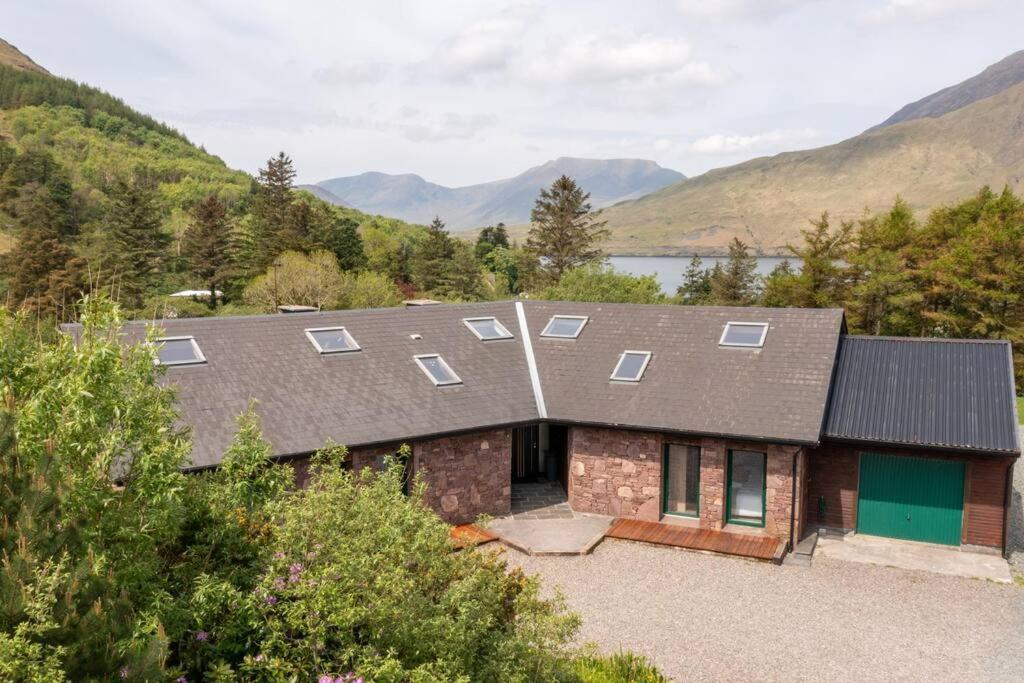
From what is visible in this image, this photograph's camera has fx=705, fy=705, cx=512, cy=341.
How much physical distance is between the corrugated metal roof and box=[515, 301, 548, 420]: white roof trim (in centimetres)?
705

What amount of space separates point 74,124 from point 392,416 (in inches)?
5024

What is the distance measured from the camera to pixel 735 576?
1491 cm

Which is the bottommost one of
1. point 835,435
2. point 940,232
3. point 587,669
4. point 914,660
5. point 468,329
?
point 914,660

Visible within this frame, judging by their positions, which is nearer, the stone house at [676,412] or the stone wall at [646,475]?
the stone house at [676,412]

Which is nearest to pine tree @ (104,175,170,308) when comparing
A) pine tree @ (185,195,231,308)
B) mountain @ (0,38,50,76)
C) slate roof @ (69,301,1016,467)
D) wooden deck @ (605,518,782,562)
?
pine tree @ (185,195,231,308)

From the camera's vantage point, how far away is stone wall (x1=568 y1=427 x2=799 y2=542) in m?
16.5

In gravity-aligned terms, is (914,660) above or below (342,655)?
below

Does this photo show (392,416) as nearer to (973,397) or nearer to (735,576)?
(735,576)

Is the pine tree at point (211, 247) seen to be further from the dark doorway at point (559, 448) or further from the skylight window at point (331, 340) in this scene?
the dark doorway at point (559, 448)

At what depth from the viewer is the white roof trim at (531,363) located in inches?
740

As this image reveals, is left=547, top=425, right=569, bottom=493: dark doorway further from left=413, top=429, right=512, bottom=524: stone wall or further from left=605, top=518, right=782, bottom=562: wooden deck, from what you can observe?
left=605, top=518, right=782, bottom=562: wooden deck

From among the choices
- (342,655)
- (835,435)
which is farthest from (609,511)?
(342,655)

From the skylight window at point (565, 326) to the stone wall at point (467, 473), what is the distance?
4.14 meters

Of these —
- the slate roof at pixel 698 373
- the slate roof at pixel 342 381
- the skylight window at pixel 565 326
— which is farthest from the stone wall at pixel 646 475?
the skylight window at pixel 565 326
